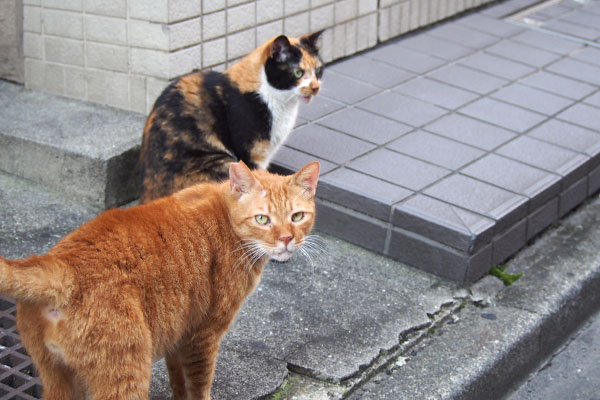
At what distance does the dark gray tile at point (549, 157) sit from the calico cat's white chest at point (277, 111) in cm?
124

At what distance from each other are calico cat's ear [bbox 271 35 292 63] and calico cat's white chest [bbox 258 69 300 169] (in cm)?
11

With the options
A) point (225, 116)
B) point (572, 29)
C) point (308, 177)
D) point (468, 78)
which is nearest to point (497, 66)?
point (468, 78)

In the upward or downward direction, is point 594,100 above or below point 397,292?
above

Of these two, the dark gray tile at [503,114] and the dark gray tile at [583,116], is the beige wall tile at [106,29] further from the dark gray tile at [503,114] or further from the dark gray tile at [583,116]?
the dark gray tile at [583,116]

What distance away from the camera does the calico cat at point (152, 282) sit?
2.22 meters

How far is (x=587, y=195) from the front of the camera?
456 centimetres

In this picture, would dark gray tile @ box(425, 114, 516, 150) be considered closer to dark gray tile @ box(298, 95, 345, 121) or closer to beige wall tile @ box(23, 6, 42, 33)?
dark gray tile @ box(298, 95, 345, 121)

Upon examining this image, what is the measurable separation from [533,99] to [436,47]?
1015mm

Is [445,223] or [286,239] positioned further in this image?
[445,223]

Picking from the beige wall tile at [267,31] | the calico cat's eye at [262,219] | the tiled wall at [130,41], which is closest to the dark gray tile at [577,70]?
the beige wall tile at [267,31]

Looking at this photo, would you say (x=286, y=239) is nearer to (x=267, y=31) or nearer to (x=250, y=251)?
(x=250, y=251)

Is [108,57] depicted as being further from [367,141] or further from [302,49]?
[367,141]

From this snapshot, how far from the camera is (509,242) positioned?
155 inches

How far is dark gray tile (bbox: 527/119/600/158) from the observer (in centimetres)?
453
